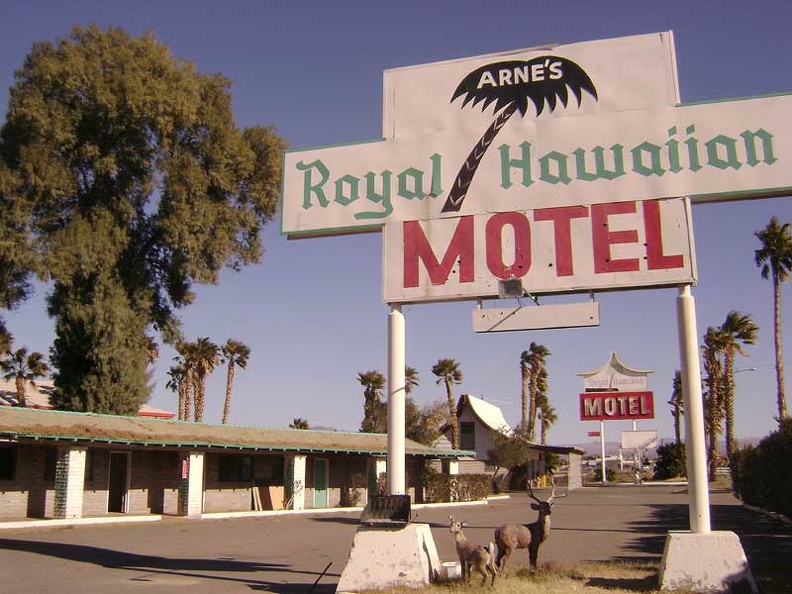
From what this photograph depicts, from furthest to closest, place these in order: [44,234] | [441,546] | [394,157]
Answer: [44,234]
[441,546]
[394,157]

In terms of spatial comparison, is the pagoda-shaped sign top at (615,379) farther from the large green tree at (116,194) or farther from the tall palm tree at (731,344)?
the large green tree at (116,194)

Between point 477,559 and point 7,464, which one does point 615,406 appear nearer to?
point 7,464

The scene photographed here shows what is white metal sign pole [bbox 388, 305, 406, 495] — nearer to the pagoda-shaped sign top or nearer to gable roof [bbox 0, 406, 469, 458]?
gable roof [bbox 0, 406, 469, 458]

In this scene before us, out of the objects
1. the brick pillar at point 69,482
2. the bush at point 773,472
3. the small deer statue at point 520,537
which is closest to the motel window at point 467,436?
the bush at point 773,472

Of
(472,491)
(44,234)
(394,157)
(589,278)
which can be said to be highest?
(44,234)

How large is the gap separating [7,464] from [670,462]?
52.3 m

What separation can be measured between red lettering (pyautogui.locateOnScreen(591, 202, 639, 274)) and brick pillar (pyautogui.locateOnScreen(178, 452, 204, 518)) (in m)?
20.1

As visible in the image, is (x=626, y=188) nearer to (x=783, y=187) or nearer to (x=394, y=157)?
(x=783, y=187)

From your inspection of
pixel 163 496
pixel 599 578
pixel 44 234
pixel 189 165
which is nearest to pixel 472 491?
pixel 163 496

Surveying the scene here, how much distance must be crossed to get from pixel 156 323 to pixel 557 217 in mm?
29862

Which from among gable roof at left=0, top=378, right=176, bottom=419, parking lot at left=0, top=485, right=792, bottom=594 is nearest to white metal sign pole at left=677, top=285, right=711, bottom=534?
parking lot at left=0, top=485, right=792, bottom=594

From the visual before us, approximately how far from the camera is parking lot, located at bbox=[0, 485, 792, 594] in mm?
11641

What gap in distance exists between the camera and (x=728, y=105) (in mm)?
10828

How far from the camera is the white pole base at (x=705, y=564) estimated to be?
9.13 meters
